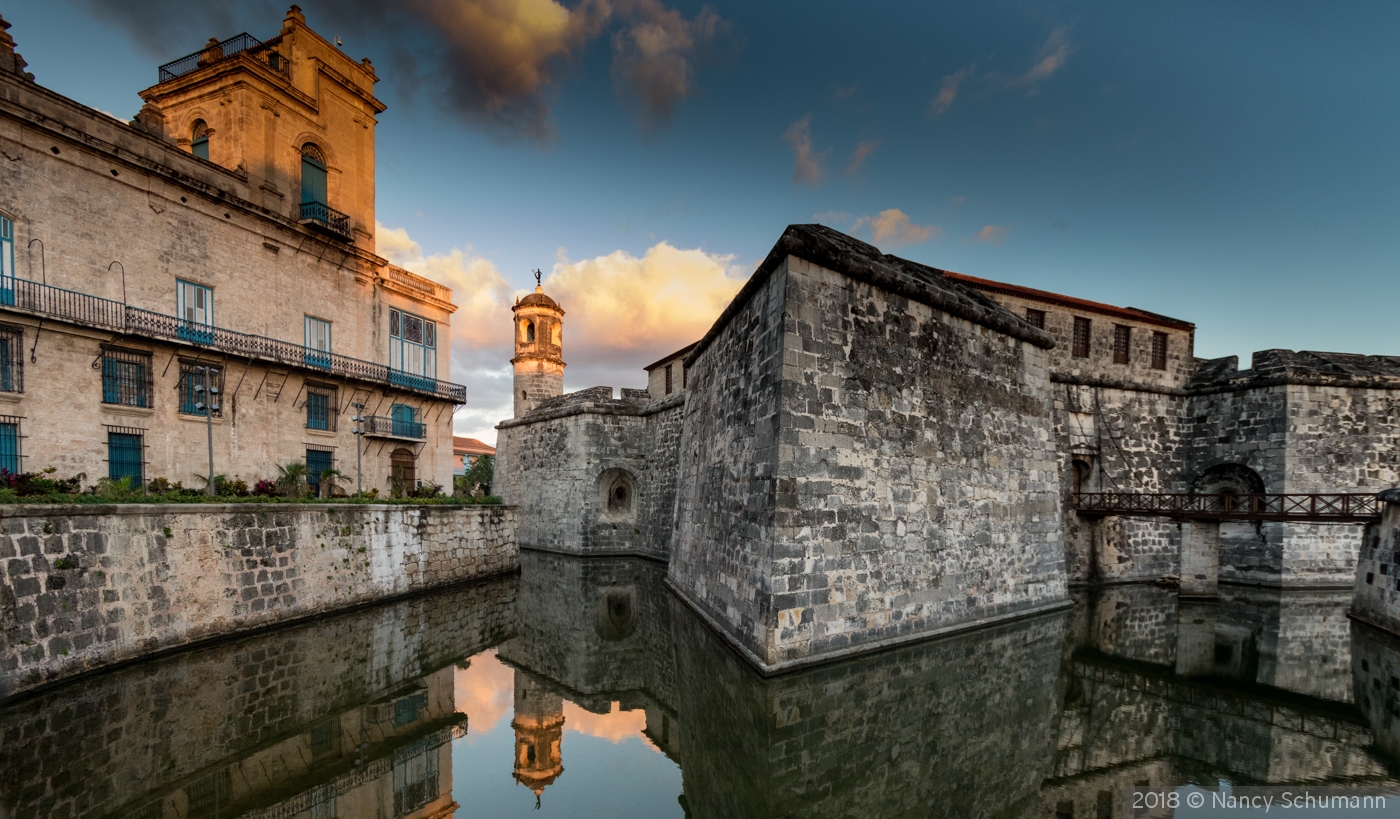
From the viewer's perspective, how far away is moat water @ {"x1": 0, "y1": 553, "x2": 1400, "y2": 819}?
4.84 meters

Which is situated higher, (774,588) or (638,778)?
(774,588)

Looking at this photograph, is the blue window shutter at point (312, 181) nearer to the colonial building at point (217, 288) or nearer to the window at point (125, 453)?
the colonial building at point (217, 288)

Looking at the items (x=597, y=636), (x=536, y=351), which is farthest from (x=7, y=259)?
(x=536, y=351)

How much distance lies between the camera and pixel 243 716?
6.16 m

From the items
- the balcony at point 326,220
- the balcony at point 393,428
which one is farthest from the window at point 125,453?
the balcony at point 326,220

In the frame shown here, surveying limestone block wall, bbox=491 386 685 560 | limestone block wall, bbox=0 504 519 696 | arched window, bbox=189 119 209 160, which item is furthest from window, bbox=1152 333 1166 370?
arched window, bbox=189 119 209 160

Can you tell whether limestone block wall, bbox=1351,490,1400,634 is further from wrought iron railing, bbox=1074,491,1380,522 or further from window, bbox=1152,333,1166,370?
window, bbox=1152,333,1166,370

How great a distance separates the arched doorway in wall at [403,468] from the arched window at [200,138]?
28.6 feet

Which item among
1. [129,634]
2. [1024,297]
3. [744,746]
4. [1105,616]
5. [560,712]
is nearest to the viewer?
[744,746]

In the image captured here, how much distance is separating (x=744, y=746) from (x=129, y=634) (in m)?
8.06

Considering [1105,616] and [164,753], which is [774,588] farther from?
[1105,616]

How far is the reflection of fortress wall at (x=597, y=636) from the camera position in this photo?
777 cm

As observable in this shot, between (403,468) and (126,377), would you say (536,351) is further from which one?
(126,377)

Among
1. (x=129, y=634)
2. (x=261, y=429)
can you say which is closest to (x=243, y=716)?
(x=129, y=634)
